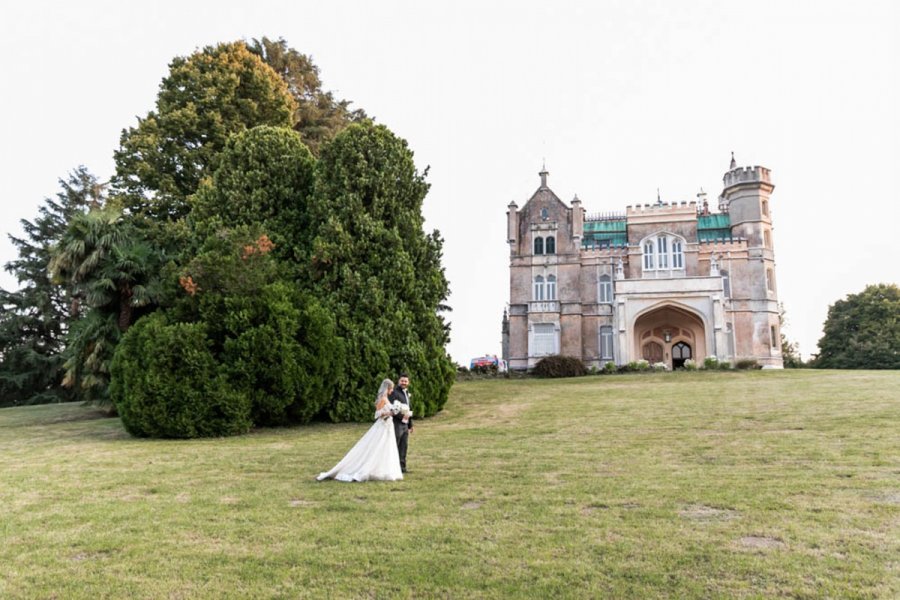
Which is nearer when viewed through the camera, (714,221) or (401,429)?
(401,429)

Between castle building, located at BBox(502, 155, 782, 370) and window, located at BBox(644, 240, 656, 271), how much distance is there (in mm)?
64

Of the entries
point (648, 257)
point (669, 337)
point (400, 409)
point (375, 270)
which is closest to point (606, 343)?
point (669, 337)

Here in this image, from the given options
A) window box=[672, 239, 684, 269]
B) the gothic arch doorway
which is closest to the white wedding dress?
window box=[672, 239, 684, 269]

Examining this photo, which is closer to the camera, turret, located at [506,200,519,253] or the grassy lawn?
the grassy lawn

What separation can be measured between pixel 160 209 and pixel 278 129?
818cm

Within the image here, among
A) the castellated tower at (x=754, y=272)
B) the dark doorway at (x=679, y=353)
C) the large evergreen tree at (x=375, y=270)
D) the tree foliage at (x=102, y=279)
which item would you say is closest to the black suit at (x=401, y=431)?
the large evergreen tree at (x=375, y=270)

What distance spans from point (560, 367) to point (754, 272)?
1526cm

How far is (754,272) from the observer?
3997 cm

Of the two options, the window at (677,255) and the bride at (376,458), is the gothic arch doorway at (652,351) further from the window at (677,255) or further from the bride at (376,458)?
the bride at (376,458)

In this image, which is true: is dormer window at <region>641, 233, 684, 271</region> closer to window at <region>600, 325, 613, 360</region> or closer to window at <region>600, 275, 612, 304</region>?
window at <region>600, 275, 612, 304</region>

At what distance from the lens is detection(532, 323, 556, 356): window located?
4072 cm

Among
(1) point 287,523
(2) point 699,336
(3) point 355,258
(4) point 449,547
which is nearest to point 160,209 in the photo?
(3) point 355,258

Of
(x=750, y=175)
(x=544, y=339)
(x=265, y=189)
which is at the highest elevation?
(x=750, y=175)

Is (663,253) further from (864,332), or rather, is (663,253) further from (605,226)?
(864,332)
